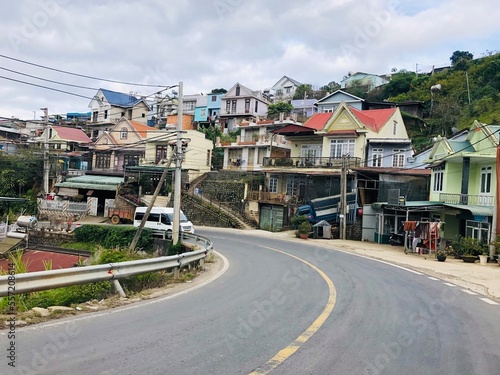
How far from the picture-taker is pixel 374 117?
1753 inches

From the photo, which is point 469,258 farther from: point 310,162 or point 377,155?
point 310,162

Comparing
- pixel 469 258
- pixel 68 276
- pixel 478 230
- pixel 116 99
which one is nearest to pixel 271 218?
pixel 478 230

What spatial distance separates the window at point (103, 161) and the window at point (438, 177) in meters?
38.2

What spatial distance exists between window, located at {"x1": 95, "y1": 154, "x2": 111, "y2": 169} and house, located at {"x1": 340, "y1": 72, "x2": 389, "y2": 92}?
148ft

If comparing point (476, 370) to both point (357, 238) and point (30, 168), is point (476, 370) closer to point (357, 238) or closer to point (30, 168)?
point (357, 238)

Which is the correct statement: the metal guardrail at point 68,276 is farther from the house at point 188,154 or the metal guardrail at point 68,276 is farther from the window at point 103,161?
the window at point 103,161

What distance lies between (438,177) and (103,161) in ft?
130

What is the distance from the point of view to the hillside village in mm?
26906

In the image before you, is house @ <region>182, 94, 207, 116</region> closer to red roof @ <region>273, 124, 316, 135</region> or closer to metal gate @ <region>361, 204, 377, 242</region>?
red roof @ <region>273, 124, 316, 135</region>

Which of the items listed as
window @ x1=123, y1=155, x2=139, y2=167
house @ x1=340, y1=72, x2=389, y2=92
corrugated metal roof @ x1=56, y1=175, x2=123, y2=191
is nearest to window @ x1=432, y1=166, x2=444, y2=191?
corrugated metal roof @ x1=56, y1=175, x2=123, y2=191

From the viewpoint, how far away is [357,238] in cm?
3341

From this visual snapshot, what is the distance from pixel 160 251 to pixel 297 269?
437 inches

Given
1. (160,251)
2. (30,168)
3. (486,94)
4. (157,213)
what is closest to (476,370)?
(160,251)

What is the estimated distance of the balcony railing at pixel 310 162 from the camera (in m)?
39.5
